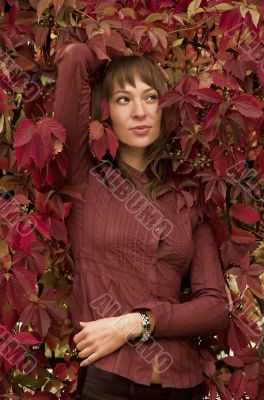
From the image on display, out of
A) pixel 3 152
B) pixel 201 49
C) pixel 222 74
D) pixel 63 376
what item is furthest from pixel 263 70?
pixel 63 376

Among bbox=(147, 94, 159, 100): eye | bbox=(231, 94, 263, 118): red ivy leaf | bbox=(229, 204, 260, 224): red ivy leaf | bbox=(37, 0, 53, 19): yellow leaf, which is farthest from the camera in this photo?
bbox=(229, 204, 260, 224): red ivy leaf

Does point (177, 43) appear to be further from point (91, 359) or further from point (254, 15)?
point (91, 359)

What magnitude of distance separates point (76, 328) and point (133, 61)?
83 cm

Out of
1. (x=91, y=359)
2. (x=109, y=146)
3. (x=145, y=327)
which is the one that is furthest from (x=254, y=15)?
(x=91, y=359)

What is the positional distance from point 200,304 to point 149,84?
2.22 feet

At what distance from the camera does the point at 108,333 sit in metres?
2.19

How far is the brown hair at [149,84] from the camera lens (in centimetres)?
232

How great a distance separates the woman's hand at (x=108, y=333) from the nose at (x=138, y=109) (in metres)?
0.59

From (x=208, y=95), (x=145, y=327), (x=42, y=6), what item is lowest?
(x=145, y=327)

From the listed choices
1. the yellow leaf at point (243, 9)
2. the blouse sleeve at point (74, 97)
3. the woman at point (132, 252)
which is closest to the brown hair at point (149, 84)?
the woman at point (132, 252)

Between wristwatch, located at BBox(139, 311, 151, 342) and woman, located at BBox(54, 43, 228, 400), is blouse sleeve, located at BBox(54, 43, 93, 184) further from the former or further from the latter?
wristwatch, located at BBox(139, 311, 151, 342)

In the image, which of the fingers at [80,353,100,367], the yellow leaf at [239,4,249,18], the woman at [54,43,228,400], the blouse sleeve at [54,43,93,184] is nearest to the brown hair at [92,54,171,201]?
the woman at [54,43,228,400]

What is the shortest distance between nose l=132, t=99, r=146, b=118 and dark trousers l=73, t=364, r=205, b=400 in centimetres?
75

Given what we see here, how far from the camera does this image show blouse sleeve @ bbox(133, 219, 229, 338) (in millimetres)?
2229
